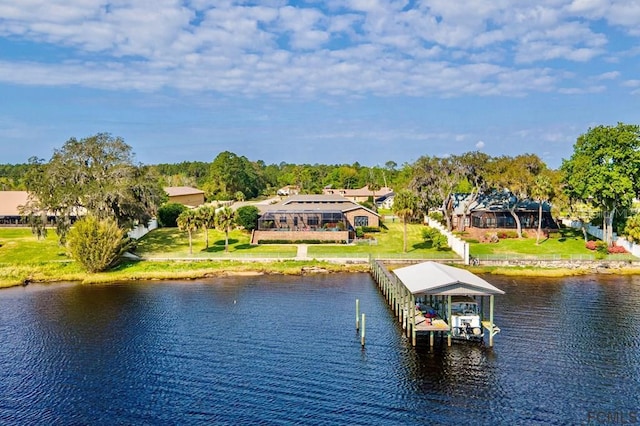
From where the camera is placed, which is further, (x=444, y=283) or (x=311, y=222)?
(x=311, y=222)

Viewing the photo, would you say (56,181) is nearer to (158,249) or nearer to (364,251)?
(158,249)

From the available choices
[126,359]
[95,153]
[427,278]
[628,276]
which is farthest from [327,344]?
[95,153]

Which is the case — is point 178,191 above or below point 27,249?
above

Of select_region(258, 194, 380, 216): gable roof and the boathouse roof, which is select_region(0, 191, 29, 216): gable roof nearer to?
select_region(258, 194, 380, 216): gable roof

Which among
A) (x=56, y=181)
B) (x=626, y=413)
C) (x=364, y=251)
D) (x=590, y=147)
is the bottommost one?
(x=626, y=413)

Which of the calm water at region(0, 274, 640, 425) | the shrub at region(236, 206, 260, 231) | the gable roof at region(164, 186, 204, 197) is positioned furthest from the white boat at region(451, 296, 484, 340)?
the gable roof at region(164, 186, 204, 197)

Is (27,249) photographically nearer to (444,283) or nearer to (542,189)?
(444,283)

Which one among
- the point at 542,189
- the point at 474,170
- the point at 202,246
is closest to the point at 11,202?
the point at 202,246
